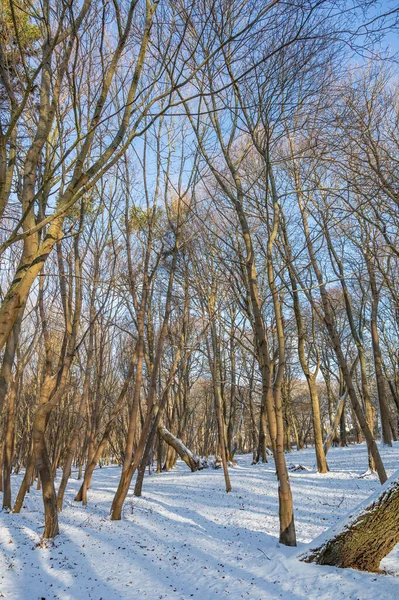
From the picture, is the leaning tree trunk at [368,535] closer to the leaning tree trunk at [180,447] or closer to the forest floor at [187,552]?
the forest floor at [187,552]

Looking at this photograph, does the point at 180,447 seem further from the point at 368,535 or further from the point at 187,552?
the point at 368,535

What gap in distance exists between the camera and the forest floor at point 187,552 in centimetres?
394

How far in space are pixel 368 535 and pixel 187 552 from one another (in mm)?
2553

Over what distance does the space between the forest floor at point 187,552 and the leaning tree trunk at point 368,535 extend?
0.39 feet

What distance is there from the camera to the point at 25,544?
5.69 metres

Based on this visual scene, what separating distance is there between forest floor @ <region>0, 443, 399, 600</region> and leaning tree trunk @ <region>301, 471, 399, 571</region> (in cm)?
12

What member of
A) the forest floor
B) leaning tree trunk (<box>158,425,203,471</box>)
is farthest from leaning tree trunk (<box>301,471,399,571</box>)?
leaning tree trunk (<box>158,425,203,471</box>)

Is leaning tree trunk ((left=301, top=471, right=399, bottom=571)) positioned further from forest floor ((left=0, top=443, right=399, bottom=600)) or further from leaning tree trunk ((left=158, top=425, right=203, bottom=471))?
leaning tree trunk ((left=158, top=425, right=203, bottom=471))

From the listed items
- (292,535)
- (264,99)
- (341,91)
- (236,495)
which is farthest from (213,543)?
(341,91)

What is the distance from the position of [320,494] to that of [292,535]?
13.3 feet

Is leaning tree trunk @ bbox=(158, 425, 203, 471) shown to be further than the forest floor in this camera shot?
Yes

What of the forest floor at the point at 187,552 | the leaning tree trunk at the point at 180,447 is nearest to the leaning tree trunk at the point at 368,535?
the forest floor at the point at 187,552

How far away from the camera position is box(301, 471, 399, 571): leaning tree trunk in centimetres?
386

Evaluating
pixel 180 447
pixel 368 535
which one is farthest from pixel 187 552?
pixel 180 447
